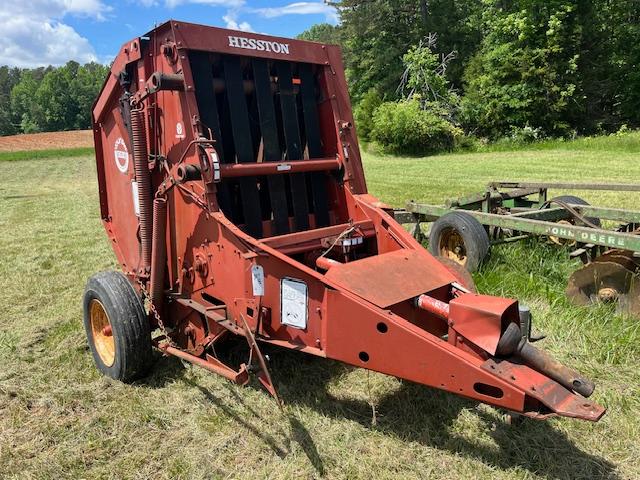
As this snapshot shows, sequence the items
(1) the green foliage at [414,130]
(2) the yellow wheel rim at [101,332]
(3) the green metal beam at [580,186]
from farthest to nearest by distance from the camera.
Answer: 1. (1) the green foliage at [414,130]
2. (3) the green metal beam at [580,186]
3. (2) the yellow wheel rim at [101,332]

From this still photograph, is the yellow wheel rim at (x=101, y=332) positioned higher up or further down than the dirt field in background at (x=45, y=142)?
further down

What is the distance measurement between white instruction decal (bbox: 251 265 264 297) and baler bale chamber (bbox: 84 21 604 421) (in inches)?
0.5

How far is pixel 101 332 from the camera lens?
3922 millimetres

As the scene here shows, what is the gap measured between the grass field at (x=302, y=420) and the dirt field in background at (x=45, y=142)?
41628 millimetres

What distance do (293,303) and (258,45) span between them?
6.00ft

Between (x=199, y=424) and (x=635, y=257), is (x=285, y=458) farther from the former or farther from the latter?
(x=635, y=257)

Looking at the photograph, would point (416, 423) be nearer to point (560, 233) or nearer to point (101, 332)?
point (560, 233)

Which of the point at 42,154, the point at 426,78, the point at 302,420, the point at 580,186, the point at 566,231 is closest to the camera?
the point at 302,420

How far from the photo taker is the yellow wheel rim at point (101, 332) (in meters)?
3.80

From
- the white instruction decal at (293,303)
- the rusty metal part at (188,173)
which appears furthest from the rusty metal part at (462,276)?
the rusty metal part at (188,173)

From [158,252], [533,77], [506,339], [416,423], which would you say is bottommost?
[416,423]

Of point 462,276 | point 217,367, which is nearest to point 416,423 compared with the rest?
point 462,276

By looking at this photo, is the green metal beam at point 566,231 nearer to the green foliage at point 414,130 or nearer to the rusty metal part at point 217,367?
the rusty metal part at point 217,367

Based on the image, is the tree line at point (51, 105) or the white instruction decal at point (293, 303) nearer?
the white instruction decal at point (293, 303)
